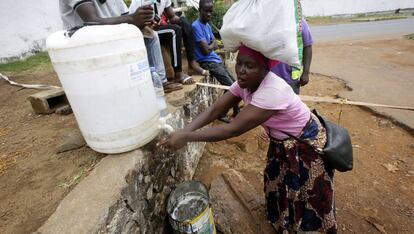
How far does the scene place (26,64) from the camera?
5.92 m

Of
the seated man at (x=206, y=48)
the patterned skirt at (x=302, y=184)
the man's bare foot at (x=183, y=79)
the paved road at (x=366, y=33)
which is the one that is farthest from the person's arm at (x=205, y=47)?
the paved road at (x=366, y=33)

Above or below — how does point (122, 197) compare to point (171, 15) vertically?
below

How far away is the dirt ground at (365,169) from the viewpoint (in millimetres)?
2416

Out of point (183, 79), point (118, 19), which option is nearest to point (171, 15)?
point (183, 79)

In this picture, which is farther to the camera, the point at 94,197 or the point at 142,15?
the point at 142,15

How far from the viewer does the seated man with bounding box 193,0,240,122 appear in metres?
4.09

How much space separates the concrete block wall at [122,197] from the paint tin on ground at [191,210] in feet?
0.64

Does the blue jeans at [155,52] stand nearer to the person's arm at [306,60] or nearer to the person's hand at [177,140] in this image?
the person's hand at [177,140]

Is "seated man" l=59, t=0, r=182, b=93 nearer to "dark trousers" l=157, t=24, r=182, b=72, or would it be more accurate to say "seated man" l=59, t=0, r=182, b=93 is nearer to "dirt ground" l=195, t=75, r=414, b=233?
"dark trousers" l=157, t=24, r=182, b=72

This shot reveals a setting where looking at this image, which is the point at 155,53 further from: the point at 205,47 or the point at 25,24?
the point at 25,24

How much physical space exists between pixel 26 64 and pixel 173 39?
14.5 ft

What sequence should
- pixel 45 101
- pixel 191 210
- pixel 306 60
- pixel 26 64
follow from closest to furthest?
pixel 191 210
pixel 45 101
pixel 306 60
pixel 26 64

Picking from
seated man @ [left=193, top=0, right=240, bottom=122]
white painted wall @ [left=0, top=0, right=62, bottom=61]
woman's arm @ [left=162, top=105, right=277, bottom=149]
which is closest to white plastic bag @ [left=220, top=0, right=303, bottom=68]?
woman's arm @ [left=162, top=105, right=277, bottom=149]

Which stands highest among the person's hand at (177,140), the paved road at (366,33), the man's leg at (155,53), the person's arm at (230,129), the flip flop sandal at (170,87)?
the man's leg at (155,53)
